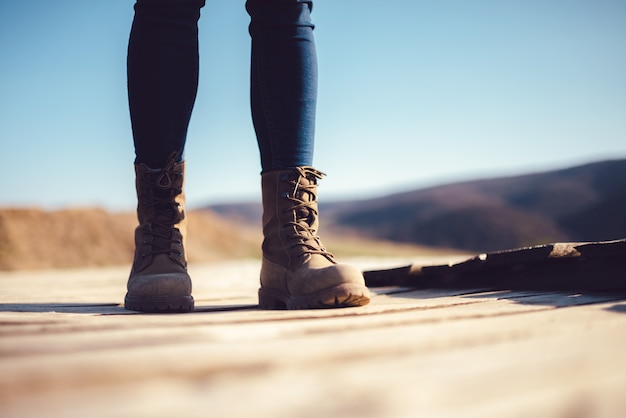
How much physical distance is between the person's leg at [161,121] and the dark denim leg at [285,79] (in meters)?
0.17

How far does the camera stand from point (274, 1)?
134cm

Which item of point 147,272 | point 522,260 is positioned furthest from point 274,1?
point 522,260

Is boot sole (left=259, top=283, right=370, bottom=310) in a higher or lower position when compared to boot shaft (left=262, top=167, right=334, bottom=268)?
lower

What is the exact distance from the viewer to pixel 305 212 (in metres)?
1.32

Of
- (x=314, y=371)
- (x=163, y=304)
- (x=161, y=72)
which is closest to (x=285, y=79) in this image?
(x=161, y=72)

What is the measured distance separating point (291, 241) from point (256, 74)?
1.36 ft

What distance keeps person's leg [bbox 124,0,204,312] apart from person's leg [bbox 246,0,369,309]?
0.56 feet

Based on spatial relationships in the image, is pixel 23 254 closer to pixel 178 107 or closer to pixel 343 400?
pixel 178 107

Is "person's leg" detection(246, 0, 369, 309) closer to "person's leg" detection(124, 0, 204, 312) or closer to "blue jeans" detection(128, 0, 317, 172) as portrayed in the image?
"blue jeans" detection(128, 0, 317, 172)

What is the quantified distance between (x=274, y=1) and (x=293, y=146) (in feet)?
1.15

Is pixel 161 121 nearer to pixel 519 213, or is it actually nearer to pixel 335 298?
pixel 335 298

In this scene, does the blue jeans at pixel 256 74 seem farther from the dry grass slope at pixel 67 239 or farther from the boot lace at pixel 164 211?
the dry grass slope at pixel 67 239

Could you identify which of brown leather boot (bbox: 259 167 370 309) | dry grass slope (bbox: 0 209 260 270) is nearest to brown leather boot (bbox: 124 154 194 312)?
brown leather boot (bbox: 259 167 370 309)

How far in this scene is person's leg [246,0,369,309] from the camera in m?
1.30
